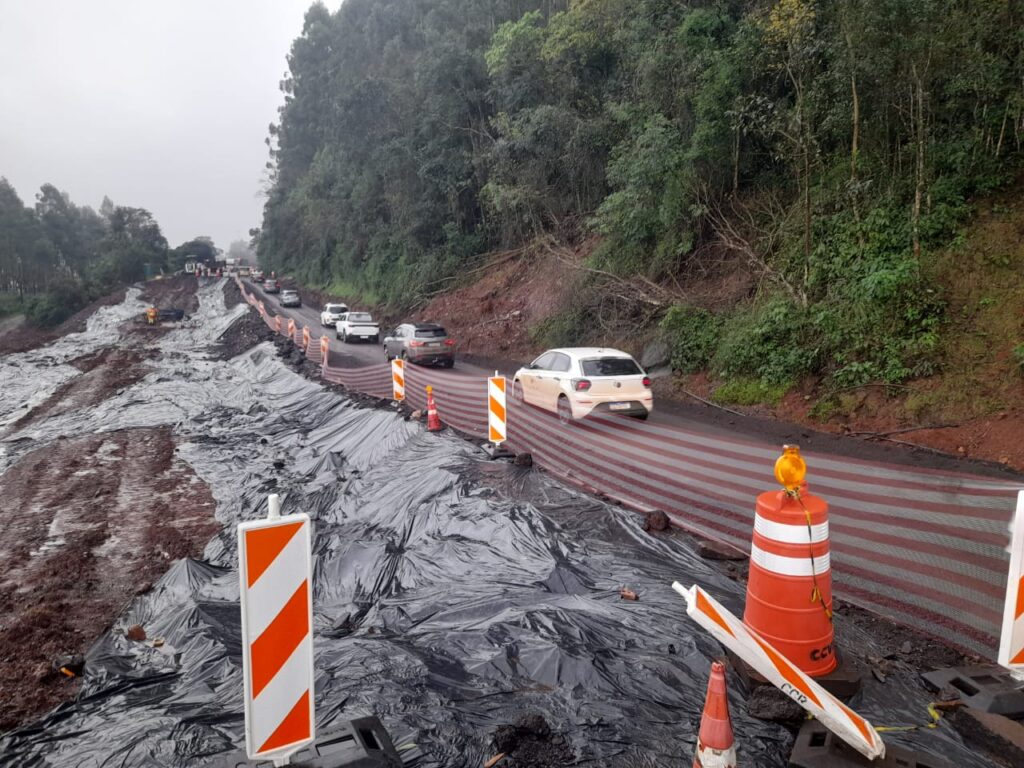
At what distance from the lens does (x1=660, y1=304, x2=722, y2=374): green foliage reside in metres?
14.9

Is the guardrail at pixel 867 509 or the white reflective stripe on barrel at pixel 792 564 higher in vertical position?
the white reflective stripe on barrel at pixel 792 564

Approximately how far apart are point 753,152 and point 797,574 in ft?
52.7

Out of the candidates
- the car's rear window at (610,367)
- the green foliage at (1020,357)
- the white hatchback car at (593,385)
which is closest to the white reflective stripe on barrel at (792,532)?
the white hatchback car at (593,385)

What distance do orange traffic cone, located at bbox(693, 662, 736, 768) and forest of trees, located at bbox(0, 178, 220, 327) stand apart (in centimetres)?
5873

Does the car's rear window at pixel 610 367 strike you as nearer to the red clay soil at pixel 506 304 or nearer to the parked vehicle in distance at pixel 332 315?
the red clay soil at pixel 506 304

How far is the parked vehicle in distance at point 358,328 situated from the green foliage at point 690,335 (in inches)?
668

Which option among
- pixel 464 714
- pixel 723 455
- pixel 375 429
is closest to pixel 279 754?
pixel 464 714

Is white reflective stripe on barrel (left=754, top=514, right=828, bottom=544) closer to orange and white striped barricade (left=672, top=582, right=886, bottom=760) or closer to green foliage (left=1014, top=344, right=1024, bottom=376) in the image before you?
orange and white striped barricade (left=672, top=582, right=886, bottom=760)

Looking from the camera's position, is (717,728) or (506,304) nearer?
(717,728)

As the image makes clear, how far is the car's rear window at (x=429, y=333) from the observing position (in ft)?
69.5

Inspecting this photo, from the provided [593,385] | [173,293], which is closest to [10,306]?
[173,293]

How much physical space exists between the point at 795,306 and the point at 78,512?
13434mm

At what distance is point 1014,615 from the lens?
325cm

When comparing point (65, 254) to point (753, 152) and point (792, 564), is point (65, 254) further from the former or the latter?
point (792, 564)
